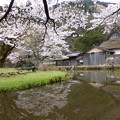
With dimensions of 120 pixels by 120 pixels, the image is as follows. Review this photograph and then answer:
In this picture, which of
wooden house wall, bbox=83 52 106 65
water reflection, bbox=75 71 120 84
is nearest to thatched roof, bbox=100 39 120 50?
wooden house wall, bbox=83 52 106 65

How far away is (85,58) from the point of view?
1159 inches

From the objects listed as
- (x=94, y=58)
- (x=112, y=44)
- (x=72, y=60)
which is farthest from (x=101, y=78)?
(x=72, y=60)

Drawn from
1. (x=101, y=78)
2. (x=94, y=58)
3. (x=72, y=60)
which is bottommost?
(x=101, y=78)

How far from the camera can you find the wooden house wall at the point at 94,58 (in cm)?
2675

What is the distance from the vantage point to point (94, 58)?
27.9 meters

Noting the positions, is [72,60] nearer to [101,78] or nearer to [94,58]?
[94,58]

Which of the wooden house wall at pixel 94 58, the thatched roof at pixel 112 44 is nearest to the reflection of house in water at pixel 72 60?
the wooden house wall at pixel 94 58

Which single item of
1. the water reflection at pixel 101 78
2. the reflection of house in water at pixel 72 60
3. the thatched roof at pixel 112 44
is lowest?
the water reflection at pixel 101 78

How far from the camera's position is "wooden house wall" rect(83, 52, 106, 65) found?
2675 centimetres

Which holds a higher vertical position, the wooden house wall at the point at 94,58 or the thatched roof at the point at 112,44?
the thatched roof at the point at 112,44

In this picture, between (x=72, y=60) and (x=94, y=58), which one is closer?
(x=94, y=58)

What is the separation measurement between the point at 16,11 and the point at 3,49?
23.5 feet

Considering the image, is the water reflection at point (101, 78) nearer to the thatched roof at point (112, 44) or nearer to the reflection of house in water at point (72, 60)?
the thatched roof at point (112, 44)

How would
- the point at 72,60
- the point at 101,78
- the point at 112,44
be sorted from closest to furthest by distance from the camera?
the point at 101,78 < the point at 112,44 < the point at 72,60
